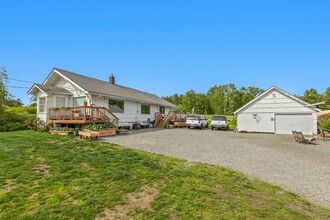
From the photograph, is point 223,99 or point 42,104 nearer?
point 42,104

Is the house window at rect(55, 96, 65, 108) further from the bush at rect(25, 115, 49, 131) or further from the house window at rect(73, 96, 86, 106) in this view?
the bush at rect(25, 115, 49, 131)

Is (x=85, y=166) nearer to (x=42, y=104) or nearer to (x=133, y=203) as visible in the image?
(x=133, y=203)

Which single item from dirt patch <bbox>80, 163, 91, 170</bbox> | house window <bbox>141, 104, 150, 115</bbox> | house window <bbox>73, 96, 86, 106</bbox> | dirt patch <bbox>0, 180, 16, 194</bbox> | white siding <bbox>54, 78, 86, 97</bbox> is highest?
white siding <bbox>54, 78, 86, 97</bbox>

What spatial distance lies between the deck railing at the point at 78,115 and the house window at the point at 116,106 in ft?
7.97

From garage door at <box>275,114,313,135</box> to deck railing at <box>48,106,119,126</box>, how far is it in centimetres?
1705

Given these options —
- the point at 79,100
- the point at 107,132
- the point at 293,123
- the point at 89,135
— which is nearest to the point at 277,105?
the point at 293,123

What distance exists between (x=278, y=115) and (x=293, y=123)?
5.02 ft

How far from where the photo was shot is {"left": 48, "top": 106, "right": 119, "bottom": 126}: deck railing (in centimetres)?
1316

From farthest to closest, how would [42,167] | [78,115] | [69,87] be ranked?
[69,87] → [78,115] → [42,167]

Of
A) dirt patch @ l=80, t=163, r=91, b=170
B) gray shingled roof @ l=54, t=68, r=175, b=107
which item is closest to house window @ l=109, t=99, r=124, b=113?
gray shingled roof @ l=54, t=68, r=175, b=107

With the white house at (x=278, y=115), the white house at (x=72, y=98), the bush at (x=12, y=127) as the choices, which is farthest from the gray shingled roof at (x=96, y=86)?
the white house at (x=278, y=115)

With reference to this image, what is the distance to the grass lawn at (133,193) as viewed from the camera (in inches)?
121

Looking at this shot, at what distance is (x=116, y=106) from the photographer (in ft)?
58.3

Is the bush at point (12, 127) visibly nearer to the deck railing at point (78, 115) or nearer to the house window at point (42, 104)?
the house window at point (42, 104)
